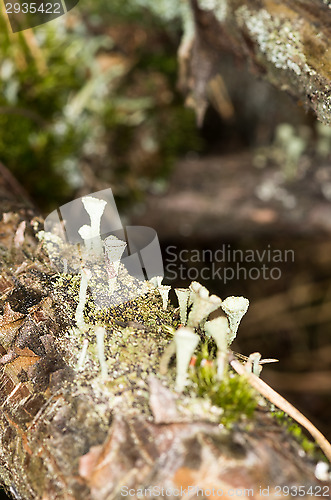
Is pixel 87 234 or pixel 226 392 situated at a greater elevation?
pixel 87 234

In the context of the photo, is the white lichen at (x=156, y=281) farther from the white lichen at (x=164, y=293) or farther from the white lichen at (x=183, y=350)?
the white lichen at (x=183, y=350)

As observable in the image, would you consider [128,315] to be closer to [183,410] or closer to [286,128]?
[183,410]

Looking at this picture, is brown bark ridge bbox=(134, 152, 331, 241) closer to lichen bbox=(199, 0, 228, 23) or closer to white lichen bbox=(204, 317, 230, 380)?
lichen bbox=(199, 0, 228, 23)

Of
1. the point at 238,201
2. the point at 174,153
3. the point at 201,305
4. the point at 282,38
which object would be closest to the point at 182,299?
the point at 201,305

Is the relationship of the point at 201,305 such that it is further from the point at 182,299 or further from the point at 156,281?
the point at 156,281

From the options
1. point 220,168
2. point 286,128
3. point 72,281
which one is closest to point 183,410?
point 72,281
